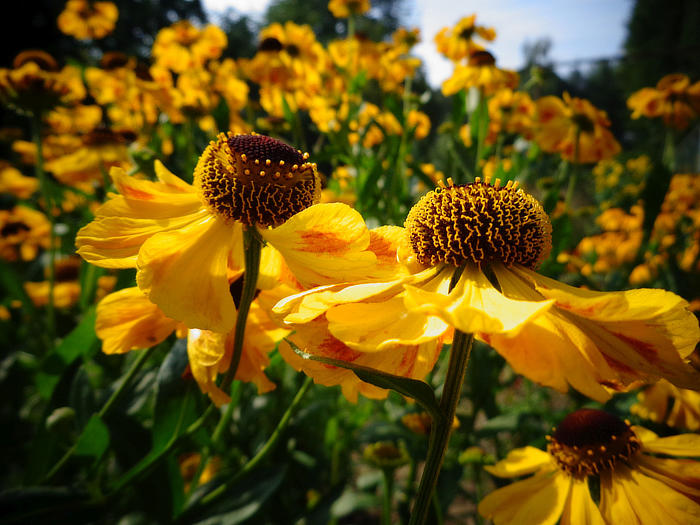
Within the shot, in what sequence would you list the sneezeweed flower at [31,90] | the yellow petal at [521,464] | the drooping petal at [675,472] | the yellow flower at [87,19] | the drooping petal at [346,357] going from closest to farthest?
the drooping petal at [346,357]
the drooping petal at [675,472]
the yellow petal at [521,464]
the sneezeweed flower at [31,90]
the yellow flower at [87,19]

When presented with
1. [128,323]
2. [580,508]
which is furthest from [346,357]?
[580,508]

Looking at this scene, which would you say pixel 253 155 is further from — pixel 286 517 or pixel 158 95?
pixel 158 95

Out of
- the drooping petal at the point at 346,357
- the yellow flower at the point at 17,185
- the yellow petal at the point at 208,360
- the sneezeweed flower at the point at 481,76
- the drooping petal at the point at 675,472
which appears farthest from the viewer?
the yellow flower at the point at 17,185

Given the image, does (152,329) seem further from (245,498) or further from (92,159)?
(92,159)

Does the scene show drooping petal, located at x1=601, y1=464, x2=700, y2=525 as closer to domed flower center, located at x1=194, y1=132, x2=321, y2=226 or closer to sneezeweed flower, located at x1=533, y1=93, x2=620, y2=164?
domed flower center, located at x1=194, y1=132, x2=321, y2=226

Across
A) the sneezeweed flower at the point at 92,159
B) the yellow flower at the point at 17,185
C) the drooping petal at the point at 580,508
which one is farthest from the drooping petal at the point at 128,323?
the yellow flower at the point at 17,185

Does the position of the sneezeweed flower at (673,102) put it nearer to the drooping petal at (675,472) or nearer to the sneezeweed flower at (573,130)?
the sneezeweed flower at (573,130)

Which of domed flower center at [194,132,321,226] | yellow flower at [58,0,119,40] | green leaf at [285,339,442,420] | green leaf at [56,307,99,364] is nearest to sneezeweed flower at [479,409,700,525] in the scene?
green leaf at [285,339,442,420]
